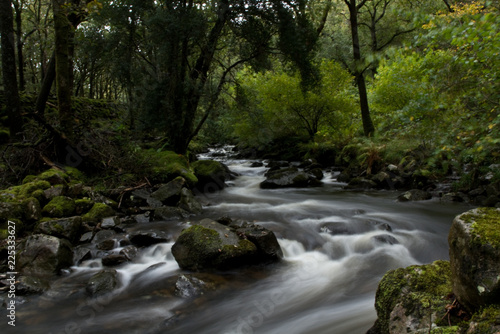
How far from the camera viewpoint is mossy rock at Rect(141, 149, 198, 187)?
1001cm

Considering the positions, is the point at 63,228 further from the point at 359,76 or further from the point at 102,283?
the point at 359,76

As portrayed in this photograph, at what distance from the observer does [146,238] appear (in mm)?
6066

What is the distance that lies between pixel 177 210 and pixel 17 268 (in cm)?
364

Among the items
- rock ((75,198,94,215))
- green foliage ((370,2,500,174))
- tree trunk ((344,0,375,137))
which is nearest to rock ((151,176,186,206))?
rock ((75,198,94,215))

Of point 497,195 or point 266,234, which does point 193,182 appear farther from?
point 497,195

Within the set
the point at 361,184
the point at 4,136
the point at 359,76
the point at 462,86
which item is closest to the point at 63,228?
the point at 4,136

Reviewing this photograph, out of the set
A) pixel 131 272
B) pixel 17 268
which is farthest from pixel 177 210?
pixel 17 268

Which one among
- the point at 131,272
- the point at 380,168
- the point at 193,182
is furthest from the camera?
the point at 380,168

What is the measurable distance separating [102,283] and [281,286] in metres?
2.64

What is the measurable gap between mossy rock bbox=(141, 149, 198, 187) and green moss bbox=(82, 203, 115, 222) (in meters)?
2.81

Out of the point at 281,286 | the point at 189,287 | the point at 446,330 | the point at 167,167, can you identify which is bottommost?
the point at 281,286

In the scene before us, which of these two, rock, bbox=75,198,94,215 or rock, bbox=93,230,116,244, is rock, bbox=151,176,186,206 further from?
rock, bbox=93,230,116,244

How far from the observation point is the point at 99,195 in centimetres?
775

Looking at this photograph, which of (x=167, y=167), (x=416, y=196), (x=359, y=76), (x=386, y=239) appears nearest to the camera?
(x=386, y=239)
